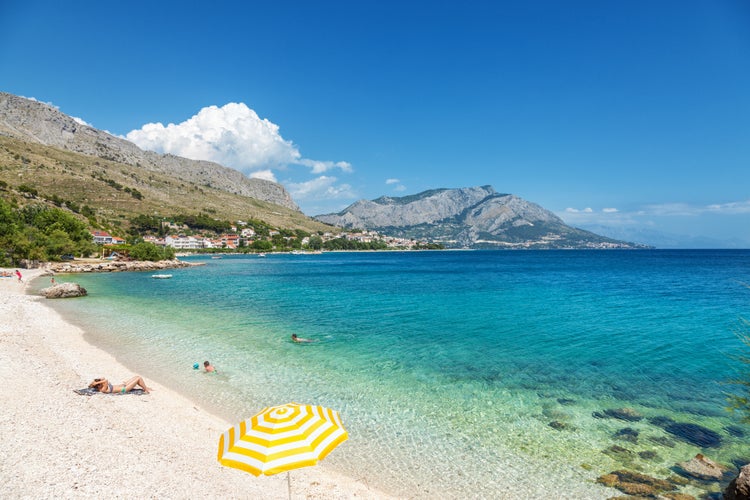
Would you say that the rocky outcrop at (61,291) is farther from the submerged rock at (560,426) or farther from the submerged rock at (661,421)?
the submerged rock at (661,421)

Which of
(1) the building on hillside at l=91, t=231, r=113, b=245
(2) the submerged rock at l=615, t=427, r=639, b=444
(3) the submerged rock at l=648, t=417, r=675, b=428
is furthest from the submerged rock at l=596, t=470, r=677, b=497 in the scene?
(1) the building on hillside at l=91, t=231, r=113, b=245

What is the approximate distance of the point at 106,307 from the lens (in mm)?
31656

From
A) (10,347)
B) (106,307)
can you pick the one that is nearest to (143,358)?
(10,347)

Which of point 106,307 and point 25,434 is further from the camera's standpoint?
point 106,307

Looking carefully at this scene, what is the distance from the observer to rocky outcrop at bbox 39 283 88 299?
35062 mm

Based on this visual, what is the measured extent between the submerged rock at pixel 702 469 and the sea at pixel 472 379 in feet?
0.80

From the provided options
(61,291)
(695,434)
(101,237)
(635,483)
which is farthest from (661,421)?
(101,237)

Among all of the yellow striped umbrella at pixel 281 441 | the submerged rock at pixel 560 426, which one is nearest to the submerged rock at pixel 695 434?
the submerged rock at pixel 560 426

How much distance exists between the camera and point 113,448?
29.5 ft

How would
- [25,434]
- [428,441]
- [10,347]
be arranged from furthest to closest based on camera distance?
[10,347], [428,441], [25,434]

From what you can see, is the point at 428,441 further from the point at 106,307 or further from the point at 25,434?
the point at 106,307

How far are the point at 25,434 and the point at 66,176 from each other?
192 meters

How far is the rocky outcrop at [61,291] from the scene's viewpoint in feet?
115

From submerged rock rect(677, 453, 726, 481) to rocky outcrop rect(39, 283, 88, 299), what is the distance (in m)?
46.9
